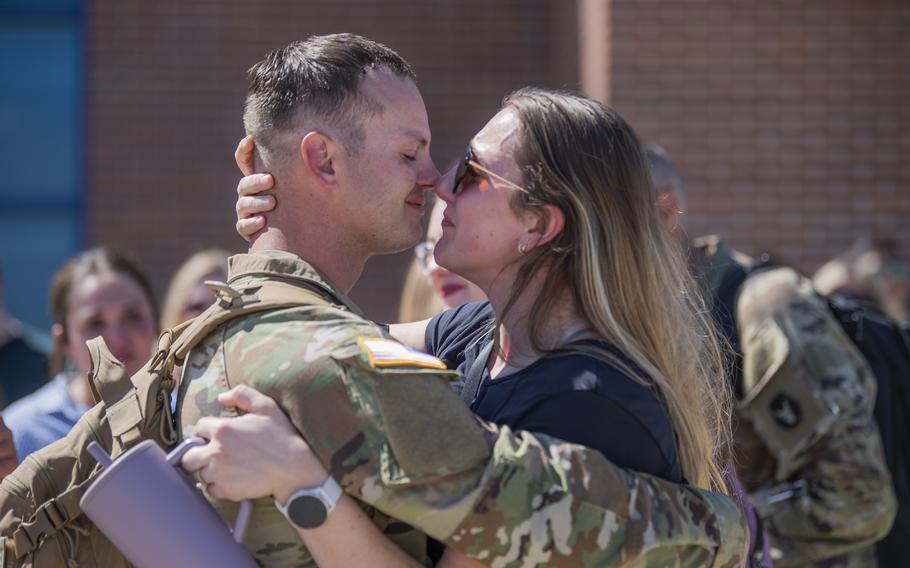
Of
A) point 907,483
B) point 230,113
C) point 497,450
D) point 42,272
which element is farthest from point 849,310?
point 42,272

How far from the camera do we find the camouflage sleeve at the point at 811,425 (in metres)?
3.71

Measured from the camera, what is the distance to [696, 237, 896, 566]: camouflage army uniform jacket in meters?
3.71

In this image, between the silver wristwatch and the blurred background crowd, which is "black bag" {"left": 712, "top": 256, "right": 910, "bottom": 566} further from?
the silver wristwatch

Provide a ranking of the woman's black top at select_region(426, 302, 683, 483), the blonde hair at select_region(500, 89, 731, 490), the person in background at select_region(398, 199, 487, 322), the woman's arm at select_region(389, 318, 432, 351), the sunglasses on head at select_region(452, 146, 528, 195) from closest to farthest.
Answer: the woman's black top at select_region(426, 302, 683, 483), the blonde hair at select_region(500, 89, 731, 490), the sunglasses on head at select_region(452, 146, 528, 195), the woman's arm at select_region(389, 318, 432, 351), the person in background at select_region(398, 199, 487, 322)

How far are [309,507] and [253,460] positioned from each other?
116mm

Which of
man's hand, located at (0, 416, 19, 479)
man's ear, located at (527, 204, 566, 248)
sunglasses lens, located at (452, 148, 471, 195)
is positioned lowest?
man's hand, located at (0, 416, 19, 479)

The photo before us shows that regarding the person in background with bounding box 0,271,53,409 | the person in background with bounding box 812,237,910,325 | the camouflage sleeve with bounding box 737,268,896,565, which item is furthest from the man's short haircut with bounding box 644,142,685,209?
the person in background with bounding box 0,271,53,409

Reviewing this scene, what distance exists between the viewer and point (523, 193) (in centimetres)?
228

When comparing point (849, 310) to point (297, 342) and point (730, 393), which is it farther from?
point (297, 342)

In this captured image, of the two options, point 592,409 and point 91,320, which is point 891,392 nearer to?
point 592,409

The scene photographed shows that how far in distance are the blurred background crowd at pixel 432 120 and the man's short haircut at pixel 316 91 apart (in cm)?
163

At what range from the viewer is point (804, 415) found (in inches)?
147

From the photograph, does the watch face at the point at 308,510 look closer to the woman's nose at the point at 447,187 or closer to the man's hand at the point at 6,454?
the woman's nose at the point at 447,187

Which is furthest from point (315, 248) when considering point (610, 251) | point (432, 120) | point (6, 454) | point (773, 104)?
point (432, 120)
